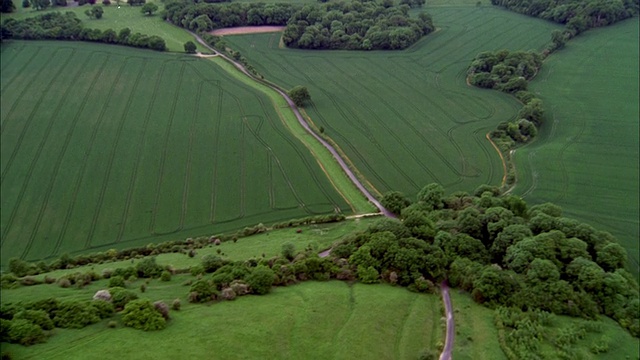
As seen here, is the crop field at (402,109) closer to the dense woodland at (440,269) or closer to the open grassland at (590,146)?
the open grassland at (590,146)

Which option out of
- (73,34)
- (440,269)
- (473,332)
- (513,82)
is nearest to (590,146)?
(513,82)

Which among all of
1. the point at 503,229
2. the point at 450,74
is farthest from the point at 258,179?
the point at 450,74

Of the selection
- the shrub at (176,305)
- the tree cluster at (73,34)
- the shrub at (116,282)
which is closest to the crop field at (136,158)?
the tree cluster at (73,34)

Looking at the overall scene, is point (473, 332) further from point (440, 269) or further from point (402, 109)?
point (402, 109)

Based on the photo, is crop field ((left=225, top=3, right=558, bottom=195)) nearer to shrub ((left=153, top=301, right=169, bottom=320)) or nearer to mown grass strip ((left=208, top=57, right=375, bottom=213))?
mown grass strip ((left=208, top=57, right=375, bottom=213))

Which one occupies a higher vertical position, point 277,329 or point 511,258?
point 277,329

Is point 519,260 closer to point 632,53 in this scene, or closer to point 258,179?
point 258,179
